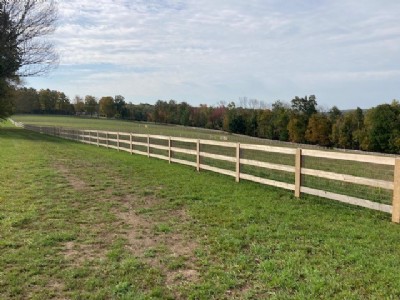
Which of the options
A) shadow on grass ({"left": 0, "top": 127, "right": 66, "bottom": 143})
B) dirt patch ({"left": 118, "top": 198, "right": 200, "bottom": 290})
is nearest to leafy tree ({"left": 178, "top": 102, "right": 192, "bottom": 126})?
shadow on grass ({"left": 0, "top": 127, "right": 66, "bottom": 143})

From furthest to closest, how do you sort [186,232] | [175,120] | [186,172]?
[175,120] < [186,172] < [186,232]

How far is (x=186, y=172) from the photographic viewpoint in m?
12.4

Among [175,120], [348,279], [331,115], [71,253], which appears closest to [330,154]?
[348,279]

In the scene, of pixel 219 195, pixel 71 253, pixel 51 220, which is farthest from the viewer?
pixel 219 195

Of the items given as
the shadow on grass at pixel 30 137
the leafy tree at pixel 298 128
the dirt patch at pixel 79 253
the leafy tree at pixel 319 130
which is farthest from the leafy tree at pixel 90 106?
the dirt patch at pixel 79 253

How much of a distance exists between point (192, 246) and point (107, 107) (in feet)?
414

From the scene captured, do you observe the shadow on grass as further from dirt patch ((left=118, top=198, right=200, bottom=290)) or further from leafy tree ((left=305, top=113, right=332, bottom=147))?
leafy tree ((left=305, top=113, right=332, bottom=147))

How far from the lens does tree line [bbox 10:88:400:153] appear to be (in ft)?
177

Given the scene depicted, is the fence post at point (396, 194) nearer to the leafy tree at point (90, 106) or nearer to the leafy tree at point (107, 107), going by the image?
the leafy tree at point (107, 107)

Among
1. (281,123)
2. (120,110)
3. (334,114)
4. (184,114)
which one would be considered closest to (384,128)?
(334,114)

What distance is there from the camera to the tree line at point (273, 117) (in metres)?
54.0

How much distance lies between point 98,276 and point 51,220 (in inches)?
108

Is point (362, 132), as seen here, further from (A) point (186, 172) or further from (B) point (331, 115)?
(A) point (186, 172)

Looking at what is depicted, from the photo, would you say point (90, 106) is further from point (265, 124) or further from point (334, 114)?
point (334, 114)
